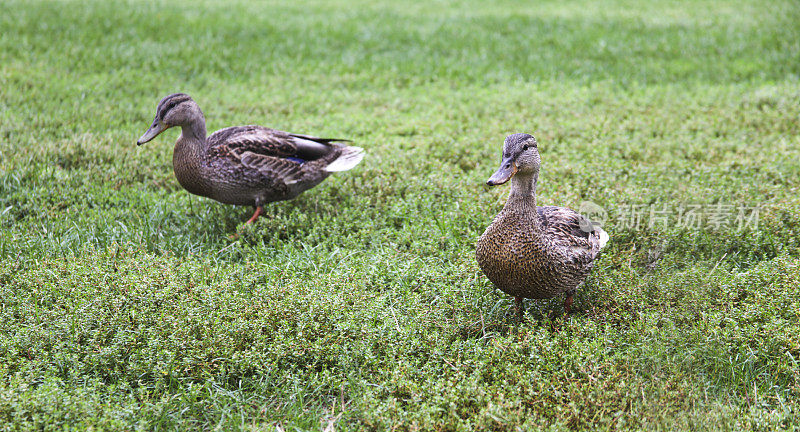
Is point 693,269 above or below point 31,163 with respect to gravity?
below

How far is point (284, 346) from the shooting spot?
11.9 ft

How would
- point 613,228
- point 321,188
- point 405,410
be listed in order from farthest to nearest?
point 321,188
point 613,228
point 405,410

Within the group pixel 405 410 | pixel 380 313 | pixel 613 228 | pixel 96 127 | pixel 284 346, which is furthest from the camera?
pixel 96 127

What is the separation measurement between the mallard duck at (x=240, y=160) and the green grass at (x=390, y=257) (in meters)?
0.28

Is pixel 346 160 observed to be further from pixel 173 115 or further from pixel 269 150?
pixel 173 115

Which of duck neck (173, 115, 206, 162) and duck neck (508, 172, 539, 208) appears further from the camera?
duck neck (173, 115, 206, 162)

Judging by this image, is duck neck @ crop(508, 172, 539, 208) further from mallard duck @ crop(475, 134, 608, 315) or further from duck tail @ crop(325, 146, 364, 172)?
duck tail @ crop(325, 146, 364, 172)

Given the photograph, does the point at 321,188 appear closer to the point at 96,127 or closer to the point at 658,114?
the point at 96,127

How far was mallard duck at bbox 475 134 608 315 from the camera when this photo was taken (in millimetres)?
3727

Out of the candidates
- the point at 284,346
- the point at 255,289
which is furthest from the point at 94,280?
the point at 284,346

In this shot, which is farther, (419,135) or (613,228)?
(419,135)

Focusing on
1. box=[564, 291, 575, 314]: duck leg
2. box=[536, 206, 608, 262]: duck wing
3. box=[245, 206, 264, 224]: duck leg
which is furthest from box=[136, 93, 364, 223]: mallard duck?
box=[564, 291, 575, 314]: duck leg

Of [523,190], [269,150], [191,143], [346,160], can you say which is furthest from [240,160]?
[523,190]

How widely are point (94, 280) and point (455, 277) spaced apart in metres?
2.49
